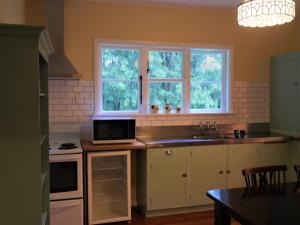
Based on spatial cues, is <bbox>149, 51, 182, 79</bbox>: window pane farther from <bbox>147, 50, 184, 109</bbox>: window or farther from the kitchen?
the kitchen

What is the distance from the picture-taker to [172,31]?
4.03 meters

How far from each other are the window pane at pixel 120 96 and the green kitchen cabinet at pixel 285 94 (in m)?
2.04

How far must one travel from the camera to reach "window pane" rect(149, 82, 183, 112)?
13.5ft

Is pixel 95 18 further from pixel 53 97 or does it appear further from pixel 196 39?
pixel 196 39

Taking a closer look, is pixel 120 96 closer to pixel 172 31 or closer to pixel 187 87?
pixel 187 87

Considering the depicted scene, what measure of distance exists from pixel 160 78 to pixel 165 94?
23 cm

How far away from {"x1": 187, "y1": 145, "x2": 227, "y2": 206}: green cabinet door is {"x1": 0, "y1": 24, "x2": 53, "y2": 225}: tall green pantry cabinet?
7.41ft

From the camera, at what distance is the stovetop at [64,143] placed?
10.0ft

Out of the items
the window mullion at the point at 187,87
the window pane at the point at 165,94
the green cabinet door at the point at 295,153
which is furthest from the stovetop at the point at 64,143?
the green cabinet door at the point at 295,153

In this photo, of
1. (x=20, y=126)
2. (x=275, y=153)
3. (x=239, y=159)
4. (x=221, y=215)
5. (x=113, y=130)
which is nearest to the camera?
(x=20, y=126)

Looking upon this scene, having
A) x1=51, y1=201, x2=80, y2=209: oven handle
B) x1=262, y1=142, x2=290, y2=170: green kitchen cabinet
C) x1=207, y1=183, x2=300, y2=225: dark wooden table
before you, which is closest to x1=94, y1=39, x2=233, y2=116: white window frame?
x1=262, y1=142, x2=290, y2=170: green kitchen cabinet

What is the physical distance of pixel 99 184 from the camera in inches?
148

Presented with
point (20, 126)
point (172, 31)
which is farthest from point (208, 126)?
point (20, 126)

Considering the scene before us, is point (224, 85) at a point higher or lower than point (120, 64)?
lower
